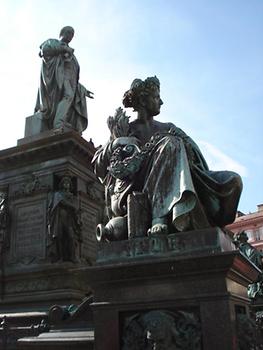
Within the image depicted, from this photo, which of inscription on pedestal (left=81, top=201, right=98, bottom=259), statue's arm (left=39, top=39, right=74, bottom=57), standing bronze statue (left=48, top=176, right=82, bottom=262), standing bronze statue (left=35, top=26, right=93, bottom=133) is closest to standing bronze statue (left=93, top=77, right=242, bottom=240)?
standing bronze statue (left=48, top=176, right=82, bottom=262)

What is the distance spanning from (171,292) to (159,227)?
1.83 ft

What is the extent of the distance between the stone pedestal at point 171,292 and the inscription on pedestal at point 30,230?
490 centimetres

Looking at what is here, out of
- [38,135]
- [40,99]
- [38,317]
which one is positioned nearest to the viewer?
[38,317]

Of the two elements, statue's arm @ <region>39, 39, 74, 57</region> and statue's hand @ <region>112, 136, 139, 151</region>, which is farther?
statue's arm @ <region>39, 39, 74, 57</region>

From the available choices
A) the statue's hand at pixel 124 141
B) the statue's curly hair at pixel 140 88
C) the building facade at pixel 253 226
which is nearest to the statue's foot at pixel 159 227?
the statue's hand at pixel 124 141

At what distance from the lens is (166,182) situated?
4.13 metres

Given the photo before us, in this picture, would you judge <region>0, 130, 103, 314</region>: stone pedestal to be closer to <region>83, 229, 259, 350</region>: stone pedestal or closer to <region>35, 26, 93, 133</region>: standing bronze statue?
<region>35, 26, 93, 133</region>: standing bronze statue

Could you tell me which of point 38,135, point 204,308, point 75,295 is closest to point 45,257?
point 75,295

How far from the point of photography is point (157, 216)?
4.05 metres

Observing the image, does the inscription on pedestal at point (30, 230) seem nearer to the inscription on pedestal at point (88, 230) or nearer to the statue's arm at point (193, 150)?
the inscription on pedestal at point (88, 230)

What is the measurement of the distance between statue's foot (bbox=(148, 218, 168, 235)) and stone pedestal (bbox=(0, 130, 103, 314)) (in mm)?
4342

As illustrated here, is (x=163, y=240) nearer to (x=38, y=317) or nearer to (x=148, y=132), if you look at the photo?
(x=148, y=132)

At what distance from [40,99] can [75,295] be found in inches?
196

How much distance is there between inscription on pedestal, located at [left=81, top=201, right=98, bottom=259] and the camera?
29.8 feet
